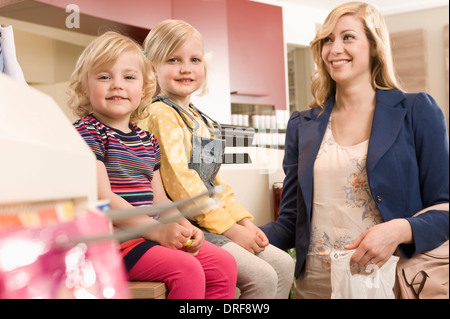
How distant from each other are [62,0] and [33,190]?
0.26m

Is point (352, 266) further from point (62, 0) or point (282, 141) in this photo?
point (62, 0)

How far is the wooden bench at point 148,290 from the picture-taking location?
0.33 m

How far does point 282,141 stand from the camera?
482mm

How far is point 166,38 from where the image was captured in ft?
1.23

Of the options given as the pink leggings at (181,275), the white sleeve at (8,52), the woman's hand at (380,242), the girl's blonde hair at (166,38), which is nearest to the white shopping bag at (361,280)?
the woman's hand at (380,242)

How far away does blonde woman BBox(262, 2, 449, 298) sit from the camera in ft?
1.44

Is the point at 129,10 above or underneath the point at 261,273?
above

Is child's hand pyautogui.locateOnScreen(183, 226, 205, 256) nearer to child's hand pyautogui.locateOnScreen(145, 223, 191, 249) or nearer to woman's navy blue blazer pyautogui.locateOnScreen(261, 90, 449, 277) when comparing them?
child's hand pyautogui.locateOnScreen(145, 223, 191, 249)

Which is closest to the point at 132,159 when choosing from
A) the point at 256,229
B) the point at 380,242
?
the point at 256,229

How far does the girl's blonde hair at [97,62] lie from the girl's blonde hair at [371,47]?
198mm

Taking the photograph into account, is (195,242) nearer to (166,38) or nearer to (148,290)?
(148,290)

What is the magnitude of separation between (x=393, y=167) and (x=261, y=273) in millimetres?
174

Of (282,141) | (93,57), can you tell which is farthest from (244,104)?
(93,57)
